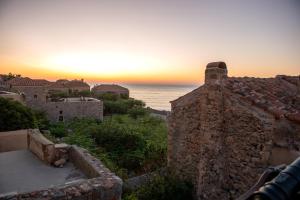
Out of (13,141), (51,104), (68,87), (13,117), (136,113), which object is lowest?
(136,113)

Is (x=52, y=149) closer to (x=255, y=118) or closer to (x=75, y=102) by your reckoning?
(x=255, y=118)

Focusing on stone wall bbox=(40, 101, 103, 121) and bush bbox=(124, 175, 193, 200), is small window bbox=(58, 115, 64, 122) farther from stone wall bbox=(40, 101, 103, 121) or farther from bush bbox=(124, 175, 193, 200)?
bush bbox=(124, 175, 193, 200)

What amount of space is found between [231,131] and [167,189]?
2639mm

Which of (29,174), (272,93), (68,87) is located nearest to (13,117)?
(29,174)

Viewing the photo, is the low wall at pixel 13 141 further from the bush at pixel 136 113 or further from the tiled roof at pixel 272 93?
the bush at pixel 136 113

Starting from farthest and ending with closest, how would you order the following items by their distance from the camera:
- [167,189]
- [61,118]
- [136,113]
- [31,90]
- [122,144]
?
[136,113]
[31,90]
[61,118]
[122,144]
[167,189]

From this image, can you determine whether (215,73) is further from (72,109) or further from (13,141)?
(72,109)

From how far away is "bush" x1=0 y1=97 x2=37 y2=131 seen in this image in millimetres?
15883

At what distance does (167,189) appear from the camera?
8977 millimetres

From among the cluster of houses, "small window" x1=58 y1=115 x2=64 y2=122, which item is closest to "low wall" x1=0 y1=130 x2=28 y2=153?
the cluster of houses

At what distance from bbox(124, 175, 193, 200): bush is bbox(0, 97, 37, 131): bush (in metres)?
9.64

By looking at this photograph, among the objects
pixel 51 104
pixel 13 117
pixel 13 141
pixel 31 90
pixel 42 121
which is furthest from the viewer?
pixel 31 90

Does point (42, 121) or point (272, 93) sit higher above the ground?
point (272, 93)

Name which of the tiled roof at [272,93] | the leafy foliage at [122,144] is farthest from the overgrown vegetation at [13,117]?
the tiled roof at [272,93]
